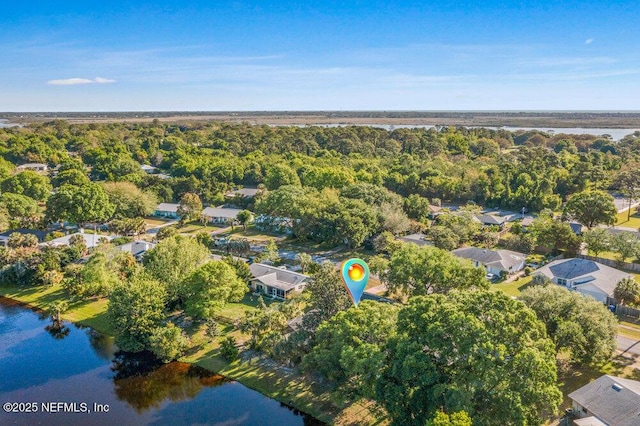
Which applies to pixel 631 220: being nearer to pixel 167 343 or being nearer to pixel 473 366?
pixel 473 366

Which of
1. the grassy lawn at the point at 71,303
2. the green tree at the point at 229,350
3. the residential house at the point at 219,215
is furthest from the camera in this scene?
the residential house at the point at 219,215

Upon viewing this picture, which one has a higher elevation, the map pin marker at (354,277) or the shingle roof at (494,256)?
the map pin marker at (354,277)

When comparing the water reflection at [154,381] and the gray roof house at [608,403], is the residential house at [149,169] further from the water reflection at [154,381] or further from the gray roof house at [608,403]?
the gray roof house at [608,403]

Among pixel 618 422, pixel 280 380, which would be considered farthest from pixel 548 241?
pixel 280 380

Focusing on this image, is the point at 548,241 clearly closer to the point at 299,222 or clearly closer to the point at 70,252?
the point at 299,222

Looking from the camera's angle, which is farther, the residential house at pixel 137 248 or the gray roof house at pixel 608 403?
the residential house at pixel 137 248

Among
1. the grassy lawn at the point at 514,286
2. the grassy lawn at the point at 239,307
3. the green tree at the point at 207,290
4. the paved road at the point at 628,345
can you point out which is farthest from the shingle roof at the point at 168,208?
the paved road at the point at 628,345

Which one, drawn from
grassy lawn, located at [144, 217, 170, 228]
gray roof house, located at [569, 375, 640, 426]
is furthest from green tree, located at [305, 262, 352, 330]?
grassy lawn, located at [144, 217, 170, 228]
